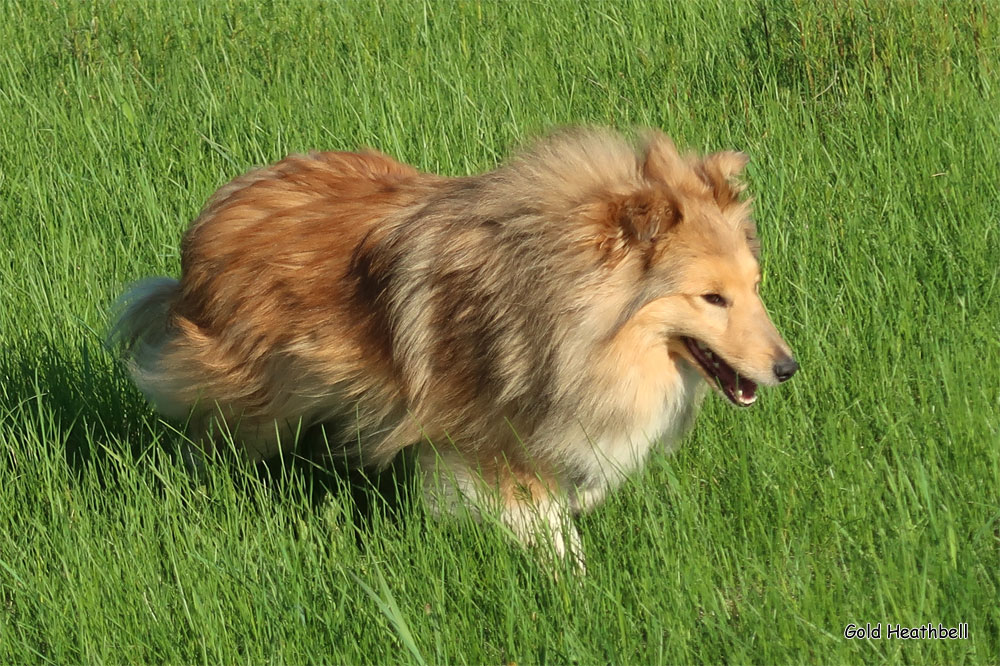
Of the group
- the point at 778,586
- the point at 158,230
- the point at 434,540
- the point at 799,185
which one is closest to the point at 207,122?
the point at 158,230

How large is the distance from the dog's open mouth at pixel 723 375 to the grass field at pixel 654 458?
24 centimetres

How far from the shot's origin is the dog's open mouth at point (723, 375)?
3.06 metres

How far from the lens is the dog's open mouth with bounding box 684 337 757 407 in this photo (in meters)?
3.06

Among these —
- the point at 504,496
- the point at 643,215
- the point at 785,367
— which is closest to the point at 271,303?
the point at 504,496

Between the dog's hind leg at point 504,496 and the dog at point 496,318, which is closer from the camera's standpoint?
the dog at point 496,318

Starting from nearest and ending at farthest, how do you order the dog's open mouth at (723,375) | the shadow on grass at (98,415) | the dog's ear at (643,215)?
the dog's ear at (643,215)
the dog's open mouth at (723,375)
the shadow on grass at (98,415)

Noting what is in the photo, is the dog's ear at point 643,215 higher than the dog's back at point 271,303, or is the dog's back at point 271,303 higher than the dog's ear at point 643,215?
the dog's ear at point 643,215

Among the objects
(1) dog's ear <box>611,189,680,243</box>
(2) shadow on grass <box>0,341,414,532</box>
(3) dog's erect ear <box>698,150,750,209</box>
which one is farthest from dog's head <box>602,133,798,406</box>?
(2) shadow on grass <box>0,341,414,532</box>

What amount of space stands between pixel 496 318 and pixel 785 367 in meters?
0.78

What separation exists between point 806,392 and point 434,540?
1329mm

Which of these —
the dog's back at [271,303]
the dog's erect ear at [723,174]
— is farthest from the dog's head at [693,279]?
the dog's back at [271,303]

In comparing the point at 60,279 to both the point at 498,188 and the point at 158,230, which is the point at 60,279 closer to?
the point at 158,230

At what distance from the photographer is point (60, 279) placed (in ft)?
15.4

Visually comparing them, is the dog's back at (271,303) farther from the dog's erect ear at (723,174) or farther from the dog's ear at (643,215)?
the dog's erect ear at (723,174)
